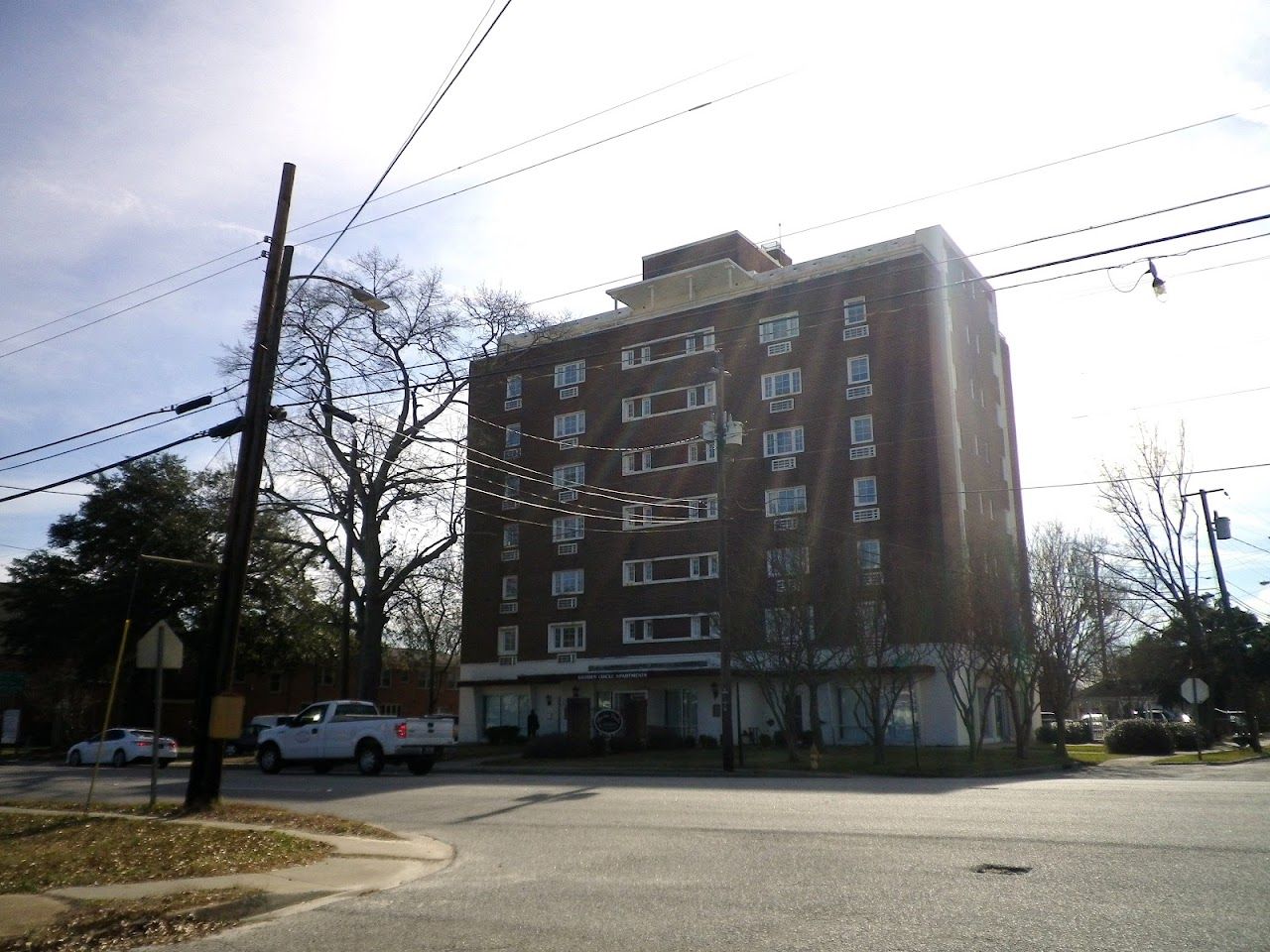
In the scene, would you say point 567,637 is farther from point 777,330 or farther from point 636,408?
point 777,330

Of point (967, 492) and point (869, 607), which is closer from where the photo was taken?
point (869, 607)

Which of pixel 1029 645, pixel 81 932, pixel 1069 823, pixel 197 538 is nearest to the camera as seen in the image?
pixel 81 932

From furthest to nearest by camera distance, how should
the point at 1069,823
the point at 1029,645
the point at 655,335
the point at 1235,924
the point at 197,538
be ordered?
the point at 655,335, the point at 197,538, the point at 1029,645, the point at 1069,823, the point at 1235,924

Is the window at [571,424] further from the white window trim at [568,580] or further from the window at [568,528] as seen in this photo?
the white window trim at [568,580]

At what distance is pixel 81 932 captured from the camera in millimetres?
7863

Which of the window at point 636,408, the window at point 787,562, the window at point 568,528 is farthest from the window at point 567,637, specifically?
the window at point 787,562

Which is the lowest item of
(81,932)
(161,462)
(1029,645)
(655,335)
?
(81,932)

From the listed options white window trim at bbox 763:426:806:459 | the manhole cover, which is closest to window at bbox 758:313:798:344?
white window trim at bbox 763:426:806:459

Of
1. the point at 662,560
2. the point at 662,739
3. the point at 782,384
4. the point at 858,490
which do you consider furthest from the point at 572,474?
the point at 662,739

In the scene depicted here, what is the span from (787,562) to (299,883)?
27.3 metres

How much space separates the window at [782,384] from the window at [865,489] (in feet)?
18.0

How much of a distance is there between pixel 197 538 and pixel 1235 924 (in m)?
50.5

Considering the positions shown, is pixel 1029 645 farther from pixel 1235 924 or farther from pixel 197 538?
pixel 197 538

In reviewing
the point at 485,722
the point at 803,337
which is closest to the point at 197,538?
the point at 485,722
